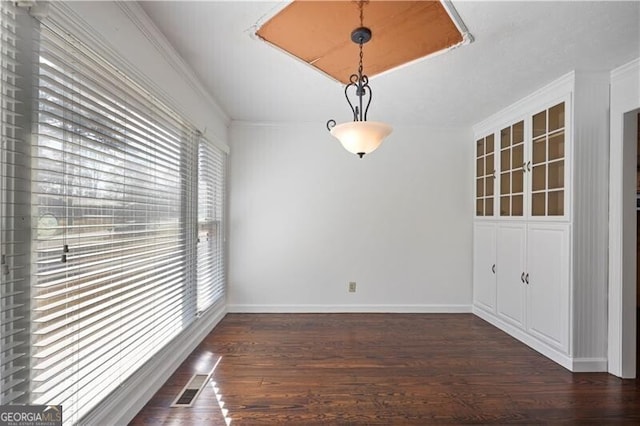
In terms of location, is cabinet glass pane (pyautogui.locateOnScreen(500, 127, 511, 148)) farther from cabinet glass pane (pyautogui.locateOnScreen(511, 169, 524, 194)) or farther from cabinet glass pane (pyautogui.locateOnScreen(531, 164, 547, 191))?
cabinet glass pane (pyautogui.locateOnScreen(531, 164, 547, 191))

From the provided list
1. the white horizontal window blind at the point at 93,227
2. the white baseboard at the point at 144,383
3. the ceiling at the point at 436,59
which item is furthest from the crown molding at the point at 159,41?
the white baseboard at the point at 144,383

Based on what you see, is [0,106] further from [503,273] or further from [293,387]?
[503,273]

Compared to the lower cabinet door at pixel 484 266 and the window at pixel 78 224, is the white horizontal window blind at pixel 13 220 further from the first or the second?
the lower cabinet door at pixel 484 266

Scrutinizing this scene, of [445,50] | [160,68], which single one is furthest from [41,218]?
[445,50]

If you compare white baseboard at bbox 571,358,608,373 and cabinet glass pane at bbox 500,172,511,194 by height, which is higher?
cabinet glass pane at bbox 500,172,511,194

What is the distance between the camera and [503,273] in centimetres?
310

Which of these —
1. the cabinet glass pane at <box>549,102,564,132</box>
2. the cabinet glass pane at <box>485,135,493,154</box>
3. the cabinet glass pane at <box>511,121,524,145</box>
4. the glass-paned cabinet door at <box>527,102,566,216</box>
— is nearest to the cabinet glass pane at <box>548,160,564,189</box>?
the glass-paned cabinet door at <box>527,102,566,216</box>

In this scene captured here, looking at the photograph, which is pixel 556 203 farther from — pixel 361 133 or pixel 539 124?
pixel 361 133

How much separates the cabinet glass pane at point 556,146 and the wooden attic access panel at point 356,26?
139 centimetres

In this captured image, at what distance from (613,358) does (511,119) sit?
2199mm

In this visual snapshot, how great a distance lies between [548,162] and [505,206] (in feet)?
2.19

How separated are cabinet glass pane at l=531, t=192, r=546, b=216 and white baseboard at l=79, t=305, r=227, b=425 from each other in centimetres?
322

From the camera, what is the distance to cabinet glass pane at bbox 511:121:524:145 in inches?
113

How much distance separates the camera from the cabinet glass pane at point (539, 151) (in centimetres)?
259
